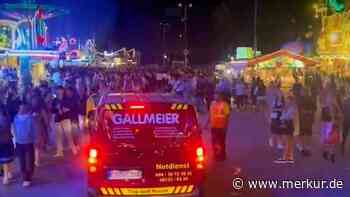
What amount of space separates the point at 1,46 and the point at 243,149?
71.0 ft

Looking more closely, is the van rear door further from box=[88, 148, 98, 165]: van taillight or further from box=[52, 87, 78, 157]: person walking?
box=[52, 87, 78, 157]: person walking

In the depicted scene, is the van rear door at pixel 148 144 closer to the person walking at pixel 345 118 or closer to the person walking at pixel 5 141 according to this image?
the person walking at pixel 5 141

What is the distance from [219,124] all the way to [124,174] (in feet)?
→ 17.6

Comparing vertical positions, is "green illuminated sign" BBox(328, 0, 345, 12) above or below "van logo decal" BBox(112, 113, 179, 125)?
above

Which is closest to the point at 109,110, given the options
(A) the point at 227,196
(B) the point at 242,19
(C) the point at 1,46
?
(A) the point at 227,196

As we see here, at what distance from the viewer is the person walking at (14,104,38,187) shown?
39.4 feet

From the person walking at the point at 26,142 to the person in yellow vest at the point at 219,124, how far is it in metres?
3.76

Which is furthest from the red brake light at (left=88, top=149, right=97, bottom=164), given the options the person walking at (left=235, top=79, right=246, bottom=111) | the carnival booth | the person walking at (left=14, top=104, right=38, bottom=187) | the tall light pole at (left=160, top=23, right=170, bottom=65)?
the tall light pole at (left=160, top=23, right=170, bottom=65)

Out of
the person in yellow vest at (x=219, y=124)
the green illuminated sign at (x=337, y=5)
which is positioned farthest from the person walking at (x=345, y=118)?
the green illuminated sign at (x=337, y=5)

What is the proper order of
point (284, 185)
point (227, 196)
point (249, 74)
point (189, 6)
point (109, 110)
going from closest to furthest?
point (109, 110), point (227, 196), point (284, 185), point (249, 74), point (189, 6)

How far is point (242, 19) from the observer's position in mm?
69250

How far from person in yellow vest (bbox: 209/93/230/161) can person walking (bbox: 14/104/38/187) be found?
148 inches

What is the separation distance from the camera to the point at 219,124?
46.7 ft

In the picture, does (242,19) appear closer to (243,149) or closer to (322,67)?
(322,67)
